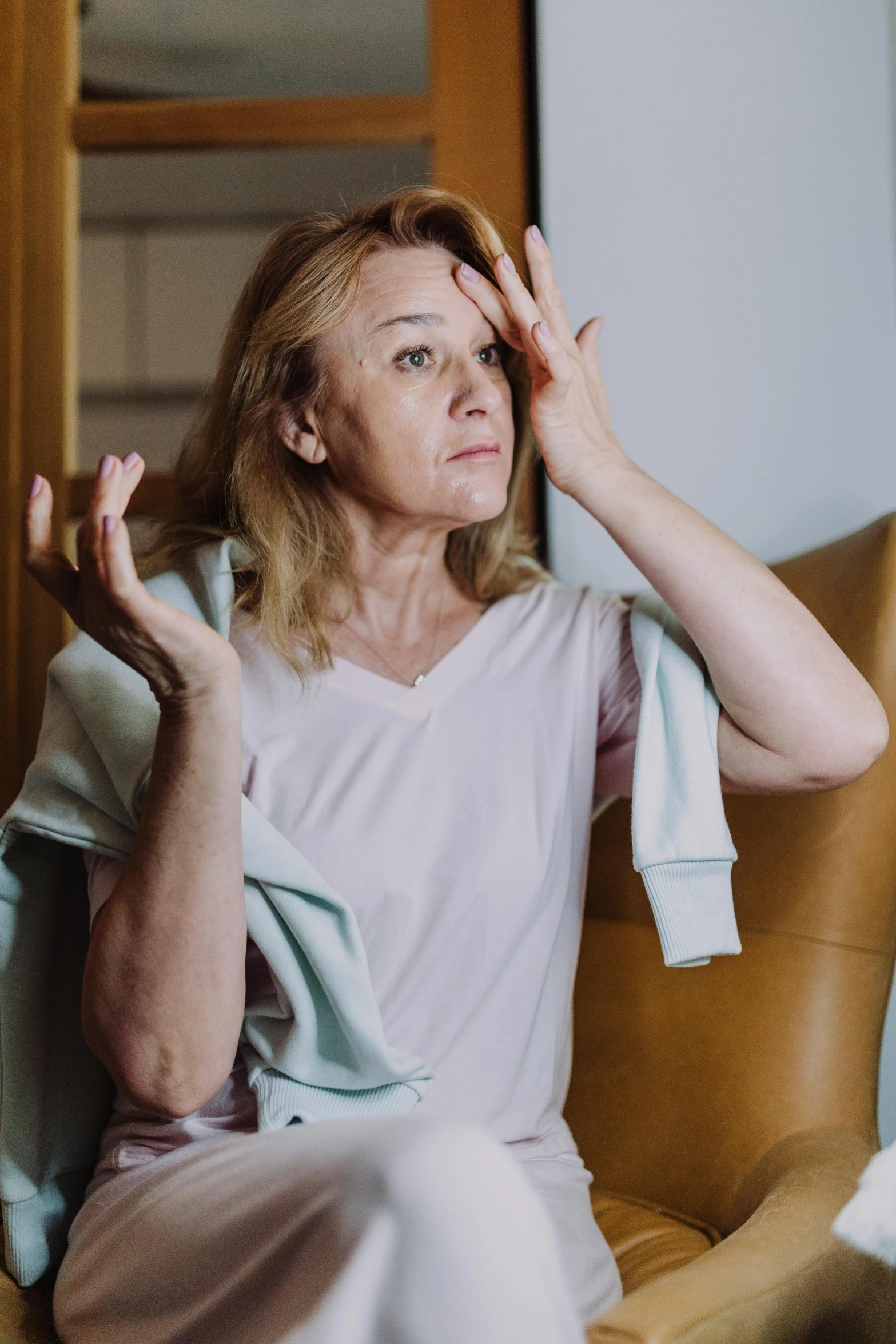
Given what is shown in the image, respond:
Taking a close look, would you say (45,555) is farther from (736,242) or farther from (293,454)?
(736,242)

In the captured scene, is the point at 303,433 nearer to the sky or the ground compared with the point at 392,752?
nearer to the sky

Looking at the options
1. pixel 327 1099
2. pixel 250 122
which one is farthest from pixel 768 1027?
pixel 250 122

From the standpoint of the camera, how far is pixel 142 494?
1.65m

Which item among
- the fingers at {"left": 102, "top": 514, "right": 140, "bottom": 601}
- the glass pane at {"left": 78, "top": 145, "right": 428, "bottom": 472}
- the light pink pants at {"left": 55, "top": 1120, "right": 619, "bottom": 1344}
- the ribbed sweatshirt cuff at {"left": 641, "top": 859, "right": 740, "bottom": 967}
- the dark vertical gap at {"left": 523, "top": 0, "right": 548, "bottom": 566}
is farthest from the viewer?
the glass pane at {"left": 78, "top": 145, "right": 428, "bottom": 472}

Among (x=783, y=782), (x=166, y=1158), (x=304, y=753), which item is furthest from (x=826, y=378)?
(x=166, y=1158)

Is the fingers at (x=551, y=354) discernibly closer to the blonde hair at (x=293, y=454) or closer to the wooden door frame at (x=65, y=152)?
the blonde hair at (x=293, y=454)

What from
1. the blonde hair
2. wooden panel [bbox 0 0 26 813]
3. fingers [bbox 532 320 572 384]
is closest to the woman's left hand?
fingers [bbox 532 320 572 384]

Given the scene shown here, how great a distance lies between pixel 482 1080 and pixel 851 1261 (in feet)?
1.13

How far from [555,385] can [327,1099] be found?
69 centimetres

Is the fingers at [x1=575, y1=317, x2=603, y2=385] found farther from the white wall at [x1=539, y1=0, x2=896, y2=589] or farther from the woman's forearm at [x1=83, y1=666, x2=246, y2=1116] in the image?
the woman's forearm at [x1=83, y1=666, x2=246, y2=1116]

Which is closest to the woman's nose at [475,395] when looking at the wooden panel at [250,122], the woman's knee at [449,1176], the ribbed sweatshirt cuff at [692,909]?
the ribbed sweatshirt cuff at [692,909]

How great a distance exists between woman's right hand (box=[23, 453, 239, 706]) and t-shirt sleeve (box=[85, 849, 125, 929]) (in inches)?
8.8

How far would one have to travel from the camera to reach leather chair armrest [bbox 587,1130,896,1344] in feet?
2.51

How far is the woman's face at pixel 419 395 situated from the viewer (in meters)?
1.16
